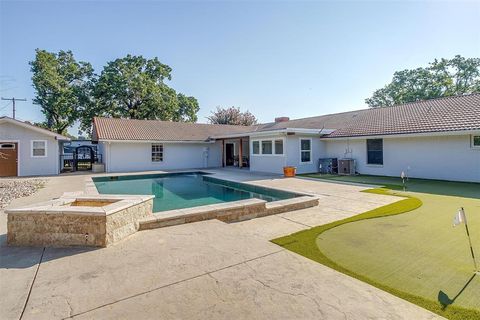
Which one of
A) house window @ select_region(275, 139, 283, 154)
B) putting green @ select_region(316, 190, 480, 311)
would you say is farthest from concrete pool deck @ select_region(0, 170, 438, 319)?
house window @ select_region(275, 139, 283, 154)

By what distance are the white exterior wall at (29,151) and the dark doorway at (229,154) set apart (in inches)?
537

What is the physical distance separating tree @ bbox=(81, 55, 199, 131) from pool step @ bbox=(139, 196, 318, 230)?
26644mm

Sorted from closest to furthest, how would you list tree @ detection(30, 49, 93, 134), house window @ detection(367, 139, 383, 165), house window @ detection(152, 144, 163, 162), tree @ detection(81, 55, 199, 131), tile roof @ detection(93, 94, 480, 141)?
tile roof @ detection(93, 94, 480, 141) → house window @ detection(367, 139, 383, 165) → house window @ detection(152, 144, 163, 162) → tree @ detection(30, 49, 93, 134) → tree @ detection(81, 55, 199, 131)

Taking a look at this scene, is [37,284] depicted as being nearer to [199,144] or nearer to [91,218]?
[91,218]

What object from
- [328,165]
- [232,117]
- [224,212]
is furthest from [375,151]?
[232,117]

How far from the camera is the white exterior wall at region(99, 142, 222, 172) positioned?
1947 cm

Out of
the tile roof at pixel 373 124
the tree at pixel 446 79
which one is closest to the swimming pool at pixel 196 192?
the tile roof at pixel 373 124

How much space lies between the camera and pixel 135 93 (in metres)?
29.5

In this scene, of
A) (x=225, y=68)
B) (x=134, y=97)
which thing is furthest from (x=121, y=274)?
(x=134, y=97)

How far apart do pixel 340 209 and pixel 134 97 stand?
28.5m

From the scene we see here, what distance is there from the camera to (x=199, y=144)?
930 inches

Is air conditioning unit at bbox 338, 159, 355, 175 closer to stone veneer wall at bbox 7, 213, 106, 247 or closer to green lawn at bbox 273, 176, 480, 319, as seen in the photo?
green lawn at bbox 273, 176, 480, 319

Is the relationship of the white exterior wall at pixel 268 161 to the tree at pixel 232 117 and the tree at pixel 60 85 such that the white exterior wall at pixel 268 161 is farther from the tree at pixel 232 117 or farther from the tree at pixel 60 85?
the tree at pixel 232 117

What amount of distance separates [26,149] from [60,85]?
14103mm
